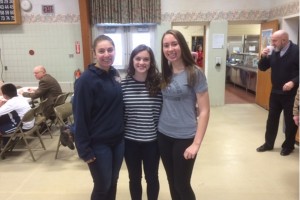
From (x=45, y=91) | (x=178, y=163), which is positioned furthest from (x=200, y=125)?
(x=45, y=91)

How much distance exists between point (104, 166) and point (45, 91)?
2.93 metres

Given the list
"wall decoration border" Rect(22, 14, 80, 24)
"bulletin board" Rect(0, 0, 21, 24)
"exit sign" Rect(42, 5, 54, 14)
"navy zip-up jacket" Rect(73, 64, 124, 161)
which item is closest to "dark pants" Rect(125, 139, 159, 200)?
"navy zip-up jacket" Rect(73, 64, 124, 161)

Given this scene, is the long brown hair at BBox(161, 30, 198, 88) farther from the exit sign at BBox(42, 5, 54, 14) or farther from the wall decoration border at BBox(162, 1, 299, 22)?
the exit sign at BBox(42, 5, 54, 14)

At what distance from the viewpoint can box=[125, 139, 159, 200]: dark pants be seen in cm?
180

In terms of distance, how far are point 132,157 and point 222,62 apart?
15.8 ft

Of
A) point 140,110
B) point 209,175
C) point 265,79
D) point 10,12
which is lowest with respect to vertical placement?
point 209,175

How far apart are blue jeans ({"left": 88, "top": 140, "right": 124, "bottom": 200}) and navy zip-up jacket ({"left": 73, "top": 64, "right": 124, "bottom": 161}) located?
49 millimetres

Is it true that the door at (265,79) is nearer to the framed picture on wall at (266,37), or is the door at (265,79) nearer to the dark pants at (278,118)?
the framed picture on wall at (266,37)

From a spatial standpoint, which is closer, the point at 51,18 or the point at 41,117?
the point at 41,117

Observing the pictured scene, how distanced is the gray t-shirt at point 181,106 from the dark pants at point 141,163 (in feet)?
0.66

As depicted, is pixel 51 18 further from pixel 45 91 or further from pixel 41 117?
pixel 41 117

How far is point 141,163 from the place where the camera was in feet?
6.23

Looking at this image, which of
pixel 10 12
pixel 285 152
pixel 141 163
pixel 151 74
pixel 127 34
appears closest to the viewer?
pixel 151 74

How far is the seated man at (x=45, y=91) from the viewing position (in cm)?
422
